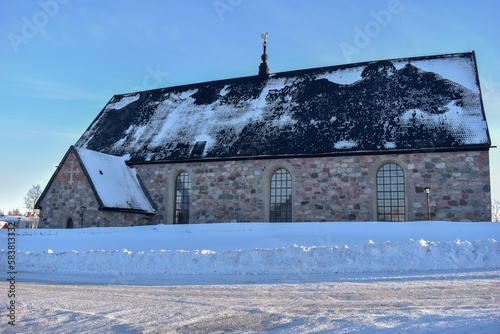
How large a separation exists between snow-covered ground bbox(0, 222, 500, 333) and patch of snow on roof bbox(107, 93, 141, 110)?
14774 millimetres

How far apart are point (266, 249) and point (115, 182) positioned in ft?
42.4

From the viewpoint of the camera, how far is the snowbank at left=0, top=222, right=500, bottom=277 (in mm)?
9805

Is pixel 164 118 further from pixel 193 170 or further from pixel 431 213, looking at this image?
pixel 431 213

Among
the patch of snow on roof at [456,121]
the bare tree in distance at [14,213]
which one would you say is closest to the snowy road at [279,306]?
the patch of snow on roof at [456,121]

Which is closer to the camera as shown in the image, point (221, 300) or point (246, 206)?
point (221, 300)

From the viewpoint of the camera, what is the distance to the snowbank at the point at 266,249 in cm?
980

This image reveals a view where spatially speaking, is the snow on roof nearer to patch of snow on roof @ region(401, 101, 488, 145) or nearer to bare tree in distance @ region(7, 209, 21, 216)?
patch of snow on roof @ region(401, 101, 488, 145)

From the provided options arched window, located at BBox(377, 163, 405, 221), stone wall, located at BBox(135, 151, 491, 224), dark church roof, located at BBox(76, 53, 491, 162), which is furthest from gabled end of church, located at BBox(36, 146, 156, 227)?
arched window, located at BBox(377, 163, 405, 221)

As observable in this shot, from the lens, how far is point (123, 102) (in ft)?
94.3

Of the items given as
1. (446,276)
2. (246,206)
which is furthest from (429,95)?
(446,276)

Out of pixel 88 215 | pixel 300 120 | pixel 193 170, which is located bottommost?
pixel 88 215

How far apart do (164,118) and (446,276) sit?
20031 mm

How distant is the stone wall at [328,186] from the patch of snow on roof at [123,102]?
7.19 metres

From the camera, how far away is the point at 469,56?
70.6 feet
